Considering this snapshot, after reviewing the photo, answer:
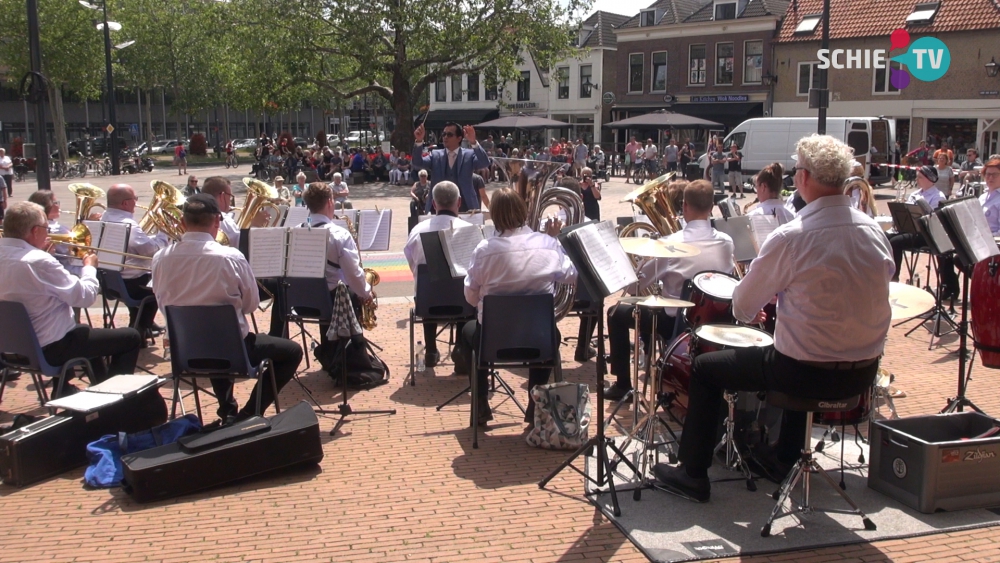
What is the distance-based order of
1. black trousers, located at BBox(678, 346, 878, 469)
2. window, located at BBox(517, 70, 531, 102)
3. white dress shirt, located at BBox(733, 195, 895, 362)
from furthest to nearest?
1. window, located at BBox(517, 70, 531, 102)
2. black trousers, located at BBox(678, 346, 878, 469)
3. white dress shirt, located at BBox(733, 195, 895, 362)

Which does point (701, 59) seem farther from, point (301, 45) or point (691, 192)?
point (691, 192)

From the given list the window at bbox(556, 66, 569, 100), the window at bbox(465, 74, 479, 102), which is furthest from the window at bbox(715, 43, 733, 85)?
the window at bbox(465, 74, 479, 102)

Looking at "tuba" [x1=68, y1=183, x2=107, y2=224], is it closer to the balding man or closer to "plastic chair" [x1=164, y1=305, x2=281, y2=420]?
the balding man

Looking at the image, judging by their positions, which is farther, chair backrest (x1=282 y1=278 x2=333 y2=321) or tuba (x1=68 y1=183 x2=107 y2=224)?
tuba (x1=68 y1=183 x2=107 y2=224)

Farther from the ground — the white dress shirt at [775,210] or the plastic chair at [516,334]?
the white dress shirt at [775,210]

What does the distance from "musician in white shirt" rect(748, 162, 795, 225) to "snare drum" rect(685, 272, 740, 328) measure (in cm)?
242

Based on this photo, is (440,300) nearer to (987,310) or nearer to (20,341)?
(20,341)

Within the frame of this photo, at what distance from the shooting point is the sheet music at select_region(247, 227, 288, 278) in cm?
586

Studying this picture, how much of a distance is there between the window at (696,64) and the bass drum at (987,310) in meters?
36.1

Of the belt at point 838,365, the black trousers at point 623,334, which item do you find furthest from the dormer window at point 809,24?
the belt at point 838,365

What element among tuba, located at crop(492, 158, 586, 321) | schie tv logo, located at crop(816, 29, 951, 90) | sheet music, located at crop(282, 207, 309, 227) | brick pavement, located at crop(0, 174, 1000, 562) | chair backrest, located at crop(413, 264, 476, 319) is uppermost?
schie tv logo, located at crop(816, 29, 951, 90)

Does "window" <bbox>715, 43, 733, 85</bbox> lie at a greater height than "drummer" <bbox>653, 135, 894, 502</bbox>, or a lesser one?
greater

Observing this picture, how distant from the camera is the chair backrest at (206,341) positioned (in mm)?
4973

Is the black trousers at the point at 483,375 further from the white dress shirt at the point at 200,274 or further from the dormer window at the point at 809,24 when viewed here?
the dormer window at the point at 809,24
